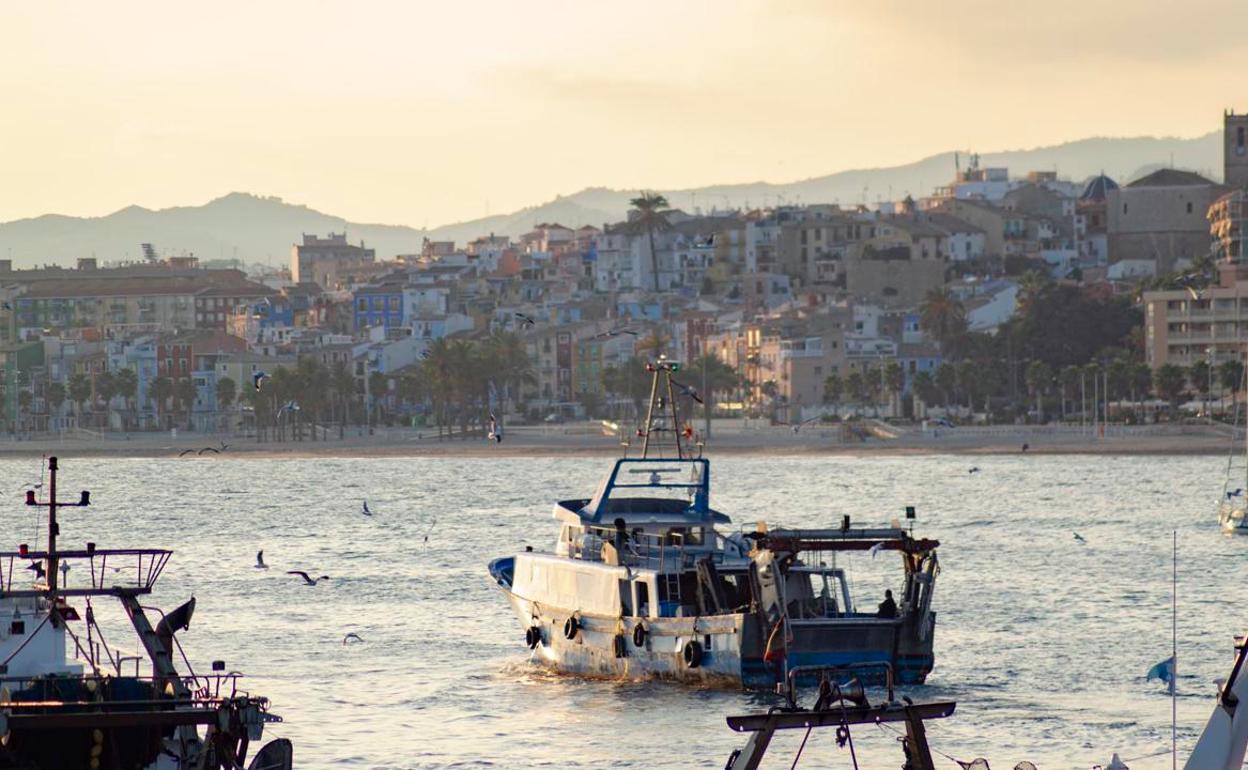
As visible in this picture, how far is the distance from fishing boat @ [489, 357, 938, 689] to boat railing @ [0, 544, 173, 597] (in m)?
7.37

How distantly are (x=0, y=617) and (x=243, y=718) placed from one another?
17.4 ft

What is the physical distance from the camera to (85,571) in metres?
69.6

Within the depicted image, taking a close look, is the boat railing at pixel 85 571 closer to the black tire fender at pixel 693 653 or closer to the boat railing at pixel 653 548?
the boat railing at pixel 653 548

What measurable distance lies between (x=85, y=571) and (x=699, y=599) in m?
29.1

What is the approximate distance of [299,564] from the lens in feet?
270

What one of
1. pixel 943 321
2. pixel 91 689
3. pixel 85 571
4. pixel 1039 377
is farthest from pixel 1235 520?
pixel 943 321

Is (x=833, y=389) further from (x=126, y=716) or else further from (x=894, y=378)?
(x=126, y=716)

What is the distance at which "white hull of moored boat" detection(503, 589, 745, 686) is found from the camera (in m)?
43.9

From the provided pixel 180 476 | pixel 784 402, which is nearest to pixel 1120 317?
pixel 784 402

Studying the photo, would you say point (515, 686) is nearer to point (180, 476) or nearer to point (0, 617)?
point (0, 617)

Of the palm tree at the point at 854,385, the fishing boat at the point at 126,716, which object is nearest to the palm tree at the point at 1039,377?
the palm tree at the point at 854,385

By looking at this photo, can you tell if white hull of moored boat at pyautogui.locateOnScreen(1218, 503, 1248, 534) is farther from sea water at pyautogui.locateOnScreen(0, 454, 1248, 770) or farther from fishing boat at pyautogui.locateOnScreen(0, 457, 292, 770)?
fishing boat at pyautogui.locateOnScreen(0, 457, 292, 770)

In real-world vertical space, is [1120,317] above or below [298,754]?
above

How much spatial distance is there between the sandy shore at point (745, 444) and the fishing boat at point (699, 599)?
11041 cm
